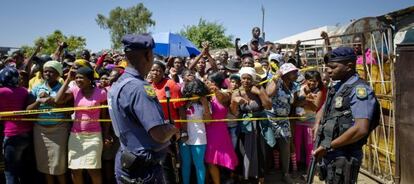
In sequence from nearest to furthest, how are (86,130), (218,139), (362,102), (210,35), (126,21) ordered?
(362,102) < (86,130) < (218,139) < (210,35) < (126,21)

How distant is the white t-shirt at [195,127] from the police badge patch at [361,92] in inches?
84.3

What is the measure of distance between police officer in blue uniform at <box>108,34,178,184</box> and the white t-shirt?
2.06m

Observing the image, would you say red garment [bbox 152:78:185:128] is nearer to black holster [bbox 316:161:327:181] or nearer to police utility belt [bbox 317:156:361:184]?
black holster [bbox 316:161:327:181]

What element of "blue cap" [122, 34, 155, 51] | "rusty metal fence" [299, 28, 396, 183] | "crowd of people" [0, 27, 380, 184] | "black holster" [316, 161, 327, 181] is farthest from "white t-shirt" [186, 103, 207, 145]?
"rusty metal fence" [299, 28, 396, 183]

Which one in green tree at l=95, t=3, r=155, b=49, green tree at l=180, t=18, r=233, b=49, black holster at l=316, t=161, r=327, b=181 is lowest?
black holster at l=316, t=161, r=327, b=181

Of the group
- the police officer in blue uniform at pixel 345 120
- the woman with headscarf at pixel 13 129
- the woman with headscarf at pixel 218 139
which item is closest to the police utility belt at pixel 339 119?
the police officer in blue uniform at pixel 345 120

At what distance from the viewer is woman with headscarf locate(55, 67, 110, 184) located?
414 centimetres

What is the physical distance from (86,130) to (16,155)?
92 centimetres

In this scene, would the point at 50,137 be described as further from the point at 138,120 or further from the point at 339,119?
the point at 339,119

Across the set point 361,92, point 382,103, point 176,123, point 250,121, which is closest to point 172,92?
point 176,123

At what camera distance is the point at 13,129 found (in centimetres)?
418

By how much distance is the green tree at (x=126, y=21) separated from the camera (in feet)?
190

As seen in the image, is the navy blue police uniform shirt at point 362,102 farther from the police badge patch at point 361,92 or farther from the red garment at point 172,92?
the red garment at point 172,92

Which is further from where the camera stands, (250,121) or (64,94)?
(250,121)
